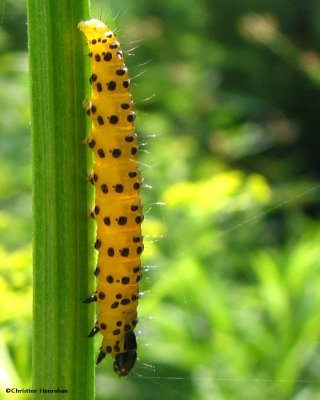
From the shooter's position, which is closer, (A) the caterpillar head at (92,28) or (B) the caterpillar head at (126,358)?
(A) the caterpillar head at (92,28)

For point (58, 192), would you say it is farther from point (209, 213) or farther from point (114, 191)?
point (209, 213)

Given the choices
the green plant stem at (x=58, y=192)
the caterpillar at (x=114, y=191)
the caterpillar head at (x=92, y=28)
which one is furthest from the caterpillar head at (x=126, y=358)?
the caterpillar head at (x=92, y=28)

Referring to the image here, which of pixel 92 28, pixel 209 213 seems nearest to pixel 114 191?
pixel 92 28

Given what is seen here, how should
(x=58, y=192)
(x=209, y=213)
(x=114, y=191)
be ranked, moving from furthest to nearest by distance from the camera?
(x=209, y=213), (x=114, y=191), (x=58, y=192)

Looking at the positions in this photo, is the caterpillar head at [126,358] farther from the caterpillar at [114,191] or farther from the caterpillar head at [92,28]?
the caterpillar head at [92,28]

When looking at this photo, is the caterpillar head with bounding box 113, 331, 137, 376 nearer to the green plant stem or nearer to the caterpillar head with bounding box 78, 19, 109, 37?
the green plant stem

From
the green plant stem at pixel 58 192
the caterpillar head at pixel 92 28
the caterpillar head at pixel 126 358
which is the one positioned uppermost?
the caterpillar head at pixel 92 28

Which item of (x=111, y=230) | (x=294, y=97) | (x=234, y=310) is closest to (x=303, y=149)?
(x=294, y=97)
